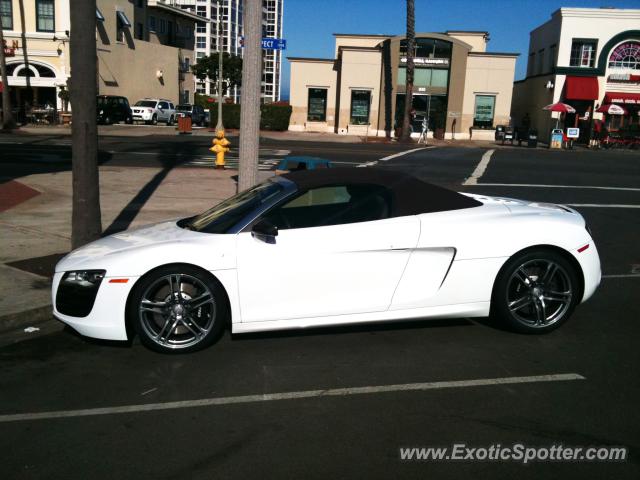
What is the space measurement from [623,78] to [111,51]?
116 feet

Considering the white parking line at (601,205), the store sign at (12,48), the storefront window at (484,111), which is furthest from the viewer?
the storefront window at (484,111)

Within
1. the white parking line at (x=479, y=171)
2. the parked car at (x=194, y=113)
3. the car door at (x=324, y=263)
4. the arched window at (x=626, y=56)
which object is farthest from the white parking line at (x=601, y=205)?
the parked car at (x=194, y=113)

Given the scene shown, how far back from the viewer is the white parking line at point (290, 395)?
4234mm

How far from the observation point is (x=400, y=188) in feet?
18.5

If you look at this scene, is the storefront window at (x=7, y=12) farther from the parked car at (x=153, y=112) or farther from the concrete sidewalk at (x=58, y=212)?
the concrete sidewalk at (x=58, y=212)

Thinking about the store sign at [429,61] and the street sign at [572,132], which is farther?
the store sign at [429,61]

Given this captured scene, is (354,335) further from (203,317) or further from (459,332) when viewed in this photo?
(203,317)

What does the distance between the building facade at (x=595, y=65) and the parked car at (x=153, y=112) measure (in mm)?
26390

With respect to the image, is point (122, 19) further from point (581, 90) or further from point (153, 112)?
point (581, 90)

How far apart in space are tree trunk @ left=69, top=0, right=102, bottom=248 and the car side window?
3226 millimetres

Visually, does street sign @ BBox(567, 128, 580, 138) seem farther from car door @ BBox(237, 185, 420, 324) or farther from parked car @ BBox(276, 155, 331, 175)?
car door @ BBox(237, 185, 420, 324)

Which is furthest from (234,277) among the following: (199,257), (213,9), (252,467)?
(213,9)

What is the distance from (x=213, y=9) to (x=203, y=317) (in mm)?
161911

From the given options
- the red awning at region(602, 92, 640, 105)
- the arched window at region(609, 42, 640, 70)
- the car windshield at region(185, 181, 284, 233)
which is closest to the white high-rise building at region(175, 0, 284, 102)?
the arched window at region(609, 42, 640, 70)
